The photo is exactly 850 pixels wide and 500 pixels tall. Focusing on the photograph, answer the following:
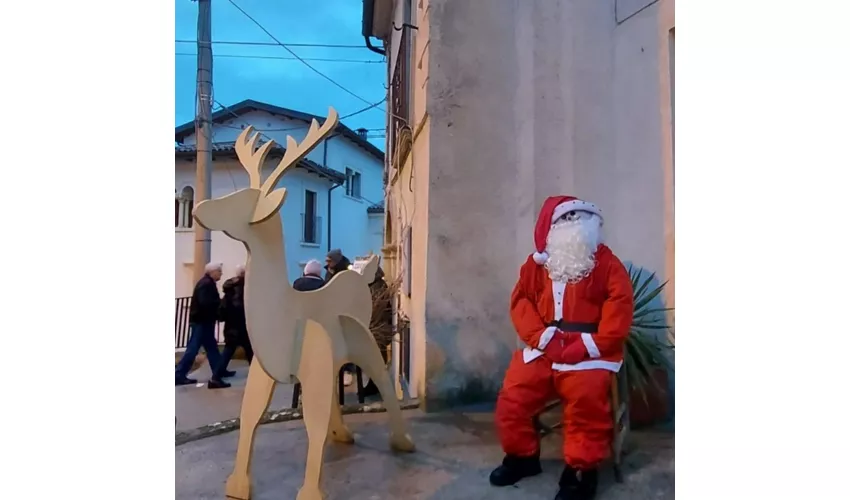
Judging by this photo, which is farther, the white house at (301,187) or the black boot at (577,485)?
the white house at (301,187)

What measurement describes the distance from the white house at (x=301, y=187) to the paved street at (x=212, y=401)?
52.9 inches

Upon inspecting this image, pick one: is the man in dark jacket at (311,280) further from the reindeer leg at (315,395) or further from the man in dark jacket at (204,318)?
the reindeer leg at (315,395)

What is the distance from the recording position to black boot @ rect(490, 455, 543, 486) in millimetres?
2578

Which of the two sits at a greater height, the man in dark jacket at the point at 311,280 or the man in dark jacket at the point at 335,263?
the man in dark jacket at the point at 335,263

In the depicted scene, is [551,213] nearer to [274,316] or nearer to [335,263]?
[274,316]

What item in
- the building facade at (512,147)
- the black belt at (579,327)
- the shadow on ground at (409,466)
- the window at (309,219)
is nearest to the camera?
the shadow on ground at (409,466)

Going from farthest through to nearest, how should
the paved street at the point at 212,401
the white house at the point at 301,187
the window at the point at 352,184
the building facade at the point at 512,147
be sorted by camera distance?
the window at the point at 352,184 < the white house at the point at 301,187 < the paved street at the point at 212,401 < the building facade at the point at 512,147

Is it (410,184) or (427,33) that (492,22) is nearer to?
(427,33)

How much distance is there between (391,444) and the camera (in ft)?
9.87

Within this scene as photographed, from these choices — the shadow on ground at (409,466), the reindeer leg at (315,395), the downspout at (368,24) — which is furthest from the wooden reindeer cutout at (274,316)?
the downspout at (368,24)

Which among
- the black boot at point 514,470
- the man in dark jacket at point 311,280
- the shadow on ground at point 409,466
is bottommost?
the shadow on ground at point 409,466

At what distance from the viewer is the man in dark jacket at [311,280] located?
4340mm

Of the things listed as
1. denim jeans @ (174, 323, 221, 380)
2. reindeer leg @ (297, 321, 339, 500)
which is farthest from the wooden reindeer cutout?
denim jeans @ (174, 323, 221, 380)

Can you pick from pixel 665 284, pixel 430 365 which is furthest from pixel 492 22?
pixel 430 365
